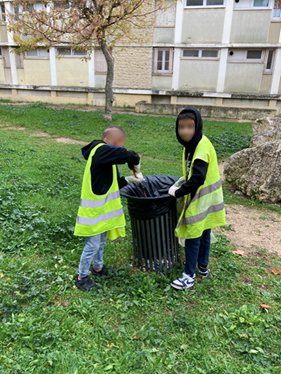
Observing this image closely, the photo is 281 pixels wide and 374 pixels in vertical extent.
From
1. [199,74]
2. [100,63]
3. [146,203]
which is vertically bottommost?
[146,203]

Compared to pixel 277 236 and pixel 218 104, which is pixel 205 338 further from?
pixel 218 104

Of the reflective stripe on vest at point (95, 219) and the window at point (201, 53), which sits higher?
the window at point (201, 53)

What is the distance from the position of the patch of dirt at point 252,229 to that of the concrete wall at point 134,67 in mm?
15377

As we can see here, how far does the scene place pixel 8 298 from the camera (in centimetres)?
261

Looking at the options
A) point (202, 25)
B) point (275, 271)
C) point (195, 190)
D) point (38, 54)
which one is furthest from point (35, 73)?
point (275, 271)

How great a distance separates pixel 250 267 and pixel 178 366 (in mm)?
1691

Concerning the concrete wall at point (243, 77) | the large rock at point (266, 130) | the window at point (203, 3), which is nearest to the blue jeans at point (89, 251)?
the large rock at point (266, 130)

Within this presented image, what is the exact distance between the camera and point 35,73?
20875 mm

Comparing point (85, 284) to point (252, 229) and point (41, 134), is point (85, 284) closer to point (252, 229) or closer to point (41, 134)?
point (252, 229)

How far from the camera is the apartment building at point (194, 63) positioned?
16.8 meters

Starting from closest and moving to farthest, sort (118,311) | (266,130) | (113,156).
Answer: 1. (113,156)
2. (118,311)
3. (266,130)

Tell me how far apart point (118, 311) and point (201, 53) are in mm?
18268

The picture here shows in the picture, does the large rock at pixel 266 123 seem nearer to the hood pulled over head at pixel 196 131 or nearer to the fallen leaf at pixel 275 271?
the fallen leaf at pixel 275 271

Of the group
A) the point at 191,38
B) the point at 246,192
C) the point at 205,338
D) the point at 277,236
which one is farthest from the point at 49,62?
the point at 205,338
